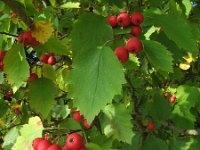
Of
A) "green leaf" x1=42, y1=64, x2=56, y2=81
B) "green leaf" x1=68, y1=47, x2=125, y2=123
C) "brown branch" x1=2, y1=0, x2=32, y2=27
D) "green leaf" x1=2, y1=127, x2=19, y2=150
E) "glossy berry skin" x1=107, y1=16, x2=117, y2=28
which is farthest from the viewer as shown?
"green leaf" x1=2, y1=127, x2=19, y2=150

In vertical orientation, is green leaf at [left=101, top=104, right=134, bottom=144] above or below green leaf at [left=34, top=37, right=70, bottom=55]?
below

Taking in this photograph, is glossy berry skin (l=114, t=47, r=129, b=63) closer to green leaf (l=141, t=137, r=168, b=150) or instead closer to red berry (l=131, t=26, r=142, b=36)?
red berry (l=131, t=26, r=142, b=36)

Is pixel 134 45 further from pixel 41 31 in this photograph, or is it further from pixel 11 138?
pixel 11 138

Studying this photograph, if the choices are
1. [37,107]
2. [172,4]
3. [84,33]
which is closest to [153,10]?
[172,4]

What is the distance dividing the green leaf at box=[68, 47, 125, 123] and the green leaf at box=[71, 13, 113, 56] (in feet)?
0.93

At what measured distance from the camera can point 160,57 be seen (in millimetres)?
2156

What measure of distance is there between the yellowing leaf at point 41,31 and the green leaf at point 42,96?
1.16 ft

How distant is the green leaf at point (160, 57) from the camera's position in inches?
84.1

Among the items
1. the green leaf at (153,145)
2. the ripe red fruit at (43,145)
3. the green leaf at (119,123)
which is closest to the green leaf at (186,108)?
the green leaf at (153,145)

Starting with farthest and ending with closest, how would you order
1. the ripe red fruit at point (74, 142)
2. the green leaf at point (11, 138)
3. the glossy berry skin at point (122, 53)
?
the green leaf at point (11, 138) → the glossy berry skin at point (122, 53) → the ripe red fruit at point (74, 142)

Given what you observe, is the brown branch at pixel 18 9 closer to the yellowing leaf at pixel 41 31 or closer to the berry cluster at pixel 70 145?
the yellowing leaf at pixel 41 31

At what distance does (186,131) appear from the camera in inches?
141

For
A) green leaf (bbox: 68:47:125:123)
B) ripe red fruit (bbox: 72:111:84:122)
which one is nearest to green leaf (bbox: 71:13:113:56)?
green leaf (bbox: 68:47:125:123)

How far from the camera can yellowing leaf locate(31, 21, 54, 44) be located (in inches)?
91.0
